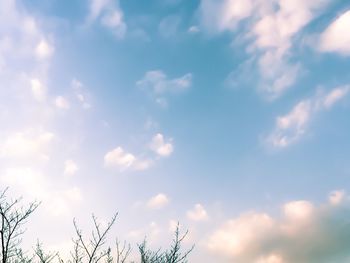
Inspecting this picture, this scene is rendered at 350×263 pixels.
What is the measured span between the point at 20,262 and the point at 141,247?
598 cm

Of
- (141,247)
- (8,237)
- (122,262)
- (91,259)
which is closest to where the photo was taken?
(8,237)

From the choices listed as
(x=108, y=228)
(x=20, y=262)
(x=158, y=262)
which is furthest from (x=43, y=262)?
(x=158, y=262)

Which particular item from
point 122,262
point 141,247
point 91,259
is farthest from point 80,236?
point 141,247

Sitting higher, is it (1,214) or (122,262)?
(1,214)

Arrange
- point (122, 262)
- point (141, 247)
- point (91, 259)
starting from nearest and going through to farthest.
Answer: point (91, 259)
point (122, 262)
point (141, 247)

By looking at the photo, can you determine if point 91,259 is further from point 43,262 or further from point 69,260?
point 43,262

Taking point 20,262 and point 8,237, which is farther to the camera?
point 20,262

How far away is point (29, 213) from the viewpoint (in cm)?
1568

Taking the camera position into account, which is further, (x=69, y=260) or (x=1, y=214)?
(x=69, y=260)

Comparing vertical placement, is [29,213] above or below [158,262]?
above

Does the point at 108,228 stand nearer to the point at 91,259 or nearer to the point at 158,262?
the point at 91,259

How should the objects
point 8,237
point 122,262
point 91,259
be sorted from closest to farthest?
point 8,237 → point 91,259 → point 122,262

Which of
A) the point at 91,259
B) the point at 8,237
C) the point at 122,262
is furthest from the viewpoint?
the point at 122,262

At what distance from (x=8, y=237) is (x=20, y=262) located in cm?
355
